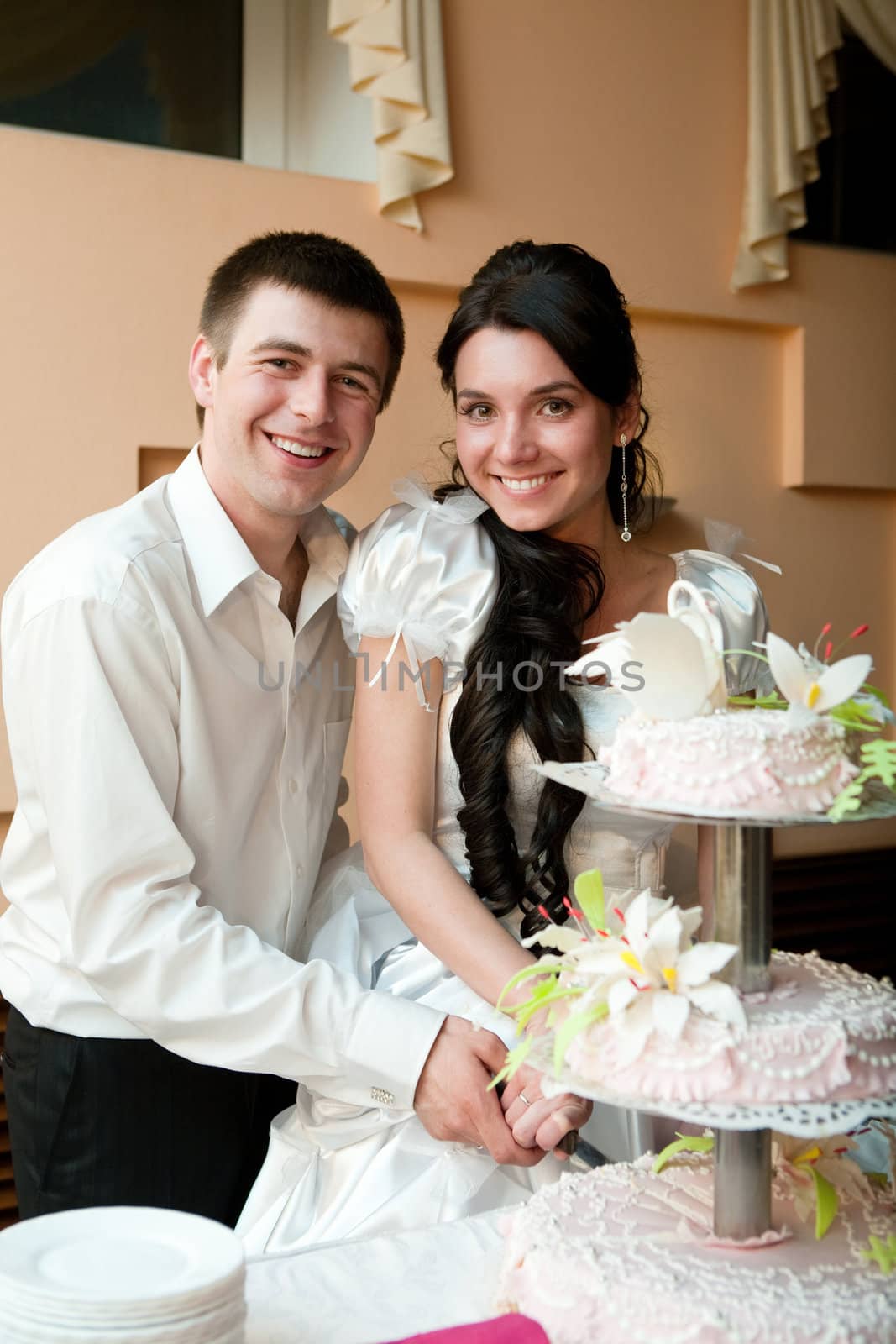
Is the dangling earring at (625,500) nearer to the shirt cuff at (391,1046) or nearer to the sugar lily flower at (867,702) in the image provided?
the shirt cuff at (391,1046)

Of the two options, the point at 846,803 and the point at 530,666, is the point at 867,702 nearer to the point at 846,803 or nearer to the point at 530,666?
the point at 846,803

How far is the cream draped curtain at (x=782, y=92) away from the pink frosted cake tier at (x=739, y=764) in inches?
118

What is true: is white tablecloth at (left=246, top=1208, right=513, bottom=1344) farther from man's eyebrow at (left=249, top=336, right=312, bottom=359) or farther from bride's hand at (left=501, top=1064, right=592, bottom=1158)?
man's eyebrow at (left=249, top=336, right=312, bottom=359)

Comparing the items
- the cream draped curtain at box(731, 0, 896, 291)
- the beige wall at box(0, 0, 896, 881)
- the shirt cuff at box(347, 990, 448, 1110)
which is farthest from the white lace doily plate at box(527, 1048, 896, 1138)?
the cream draped curtain at box(731, 0, 896, 291)

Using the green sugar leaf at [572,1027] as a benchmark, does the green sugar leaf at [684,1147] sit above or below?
below

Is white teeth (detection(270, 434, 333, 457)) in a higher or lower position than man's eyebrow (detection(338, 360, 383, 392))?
lower

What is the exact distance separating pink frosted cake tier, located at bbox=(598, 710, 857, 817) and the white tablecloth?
438 mm

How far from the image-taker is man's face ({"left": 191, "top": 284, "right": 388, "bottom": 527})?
74.6 inches

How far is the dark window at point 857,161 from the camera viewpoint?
161 inches

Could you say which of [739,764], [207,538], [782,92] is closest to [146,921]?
[207,538]

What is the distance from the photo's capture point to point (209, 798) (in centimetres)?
181

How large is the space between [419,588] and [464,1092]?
70 centimetres

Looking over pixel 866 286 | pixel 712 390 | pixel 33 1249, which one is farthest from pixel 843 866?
pixel 33 1249

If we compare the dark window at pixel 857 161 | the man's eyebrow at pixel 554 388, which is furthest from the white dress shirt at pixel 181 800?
the dark window at pixel 857 161
